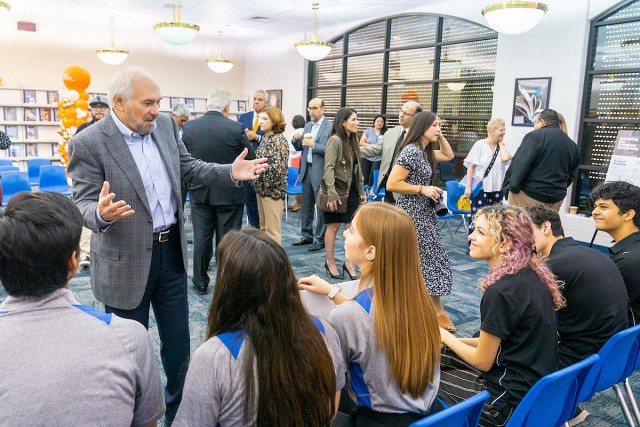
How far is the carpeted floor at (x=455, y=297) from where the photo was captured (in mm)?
2703

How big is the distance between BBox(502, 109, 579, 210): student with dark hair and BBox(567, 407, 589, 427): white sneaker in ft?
8.49

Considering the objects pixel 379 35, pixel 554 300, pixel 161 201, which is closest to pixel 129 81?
pixel 161 201

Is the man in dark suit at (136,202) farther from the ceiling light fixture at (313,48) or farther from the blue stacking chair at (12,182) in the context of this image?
the ceiling light fixture at (313,48)

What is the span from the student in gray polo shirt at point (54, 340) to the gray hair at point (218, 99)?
3.01 metres

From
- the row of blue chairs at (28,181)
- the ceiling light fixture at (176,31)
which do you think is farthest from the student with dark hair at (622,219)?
the ceiling light fixture at (176,31)

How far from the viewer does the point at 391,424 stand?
147cm

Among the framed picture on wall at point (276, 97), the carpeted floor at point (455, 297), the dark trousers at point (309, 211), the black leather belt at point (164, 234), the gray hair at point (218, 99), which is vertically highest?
the framed picture on wall at point (276, 97)

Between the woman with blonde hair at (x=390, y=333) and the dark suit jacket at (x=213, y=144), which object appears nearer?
the woman with blonde hair at (x=390, y=333)

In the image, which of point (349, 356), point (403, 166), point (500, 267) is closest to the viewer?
point (349, 356)

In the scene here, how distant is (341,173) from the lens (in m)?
4.52

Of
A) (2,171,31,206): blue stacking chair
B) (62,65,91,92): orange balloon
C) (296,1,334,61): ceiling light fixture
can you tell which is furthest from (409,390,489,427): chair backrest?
(296,1,334,61): ceiling light fixture

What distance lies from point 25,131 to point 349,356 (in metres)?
10.8

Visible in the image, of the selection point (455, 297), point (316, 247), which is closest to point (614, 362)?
point (455, 297)

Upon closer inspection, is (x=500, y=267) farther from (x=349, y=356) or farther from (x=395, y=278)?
(x=349, y=356)
